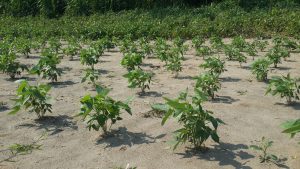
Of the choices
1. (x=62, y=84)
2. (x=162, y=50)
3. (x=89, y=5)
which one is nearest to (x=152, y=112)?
(x=62, y=84)

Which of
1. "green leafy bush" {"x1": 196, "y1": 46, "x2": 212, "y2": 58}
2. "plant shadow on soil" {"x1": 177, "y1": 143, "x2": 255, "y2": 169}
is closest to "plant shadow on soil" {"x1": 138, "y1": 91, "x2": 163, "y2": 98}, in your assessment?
"plant shadow on soil" {"x1": 177, "y1": 143, "x2": 255, "y2": 169}

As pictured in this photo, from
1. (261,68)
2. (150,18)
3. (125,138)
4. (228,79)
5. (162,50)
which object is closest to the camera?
(125,138)

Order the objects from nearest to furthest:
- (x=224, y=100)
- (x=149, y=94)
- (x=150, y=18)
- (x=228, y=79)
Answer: (x=224, y=100) < (x=149, y=94) < (x=228, y=79) < (x=150, y=18)

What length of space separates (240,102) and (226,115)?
0.67 m

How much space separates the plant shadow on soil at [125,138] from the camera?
15.2 feet

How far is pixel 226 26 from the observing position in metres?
13.1

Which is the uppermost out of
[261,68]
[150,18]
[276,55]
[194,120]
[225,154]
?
[150,18]

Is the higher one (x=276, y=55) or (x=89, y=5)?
(x=89, y=5)

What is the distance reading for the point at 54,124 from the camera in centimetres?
530

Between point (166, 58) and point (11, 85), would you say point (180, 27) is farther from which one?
point (11, 85)

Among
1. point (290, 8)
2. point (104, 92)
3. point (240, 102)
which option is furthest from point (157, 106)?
point (290, 8)

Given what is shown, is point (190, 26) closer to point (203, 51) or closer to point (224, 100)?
point (203, 51)

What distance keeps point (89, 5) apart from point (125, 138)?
16458 millimetres

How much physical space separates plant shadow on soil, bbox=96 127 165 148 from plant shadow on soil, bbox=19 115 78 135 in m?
0.56
